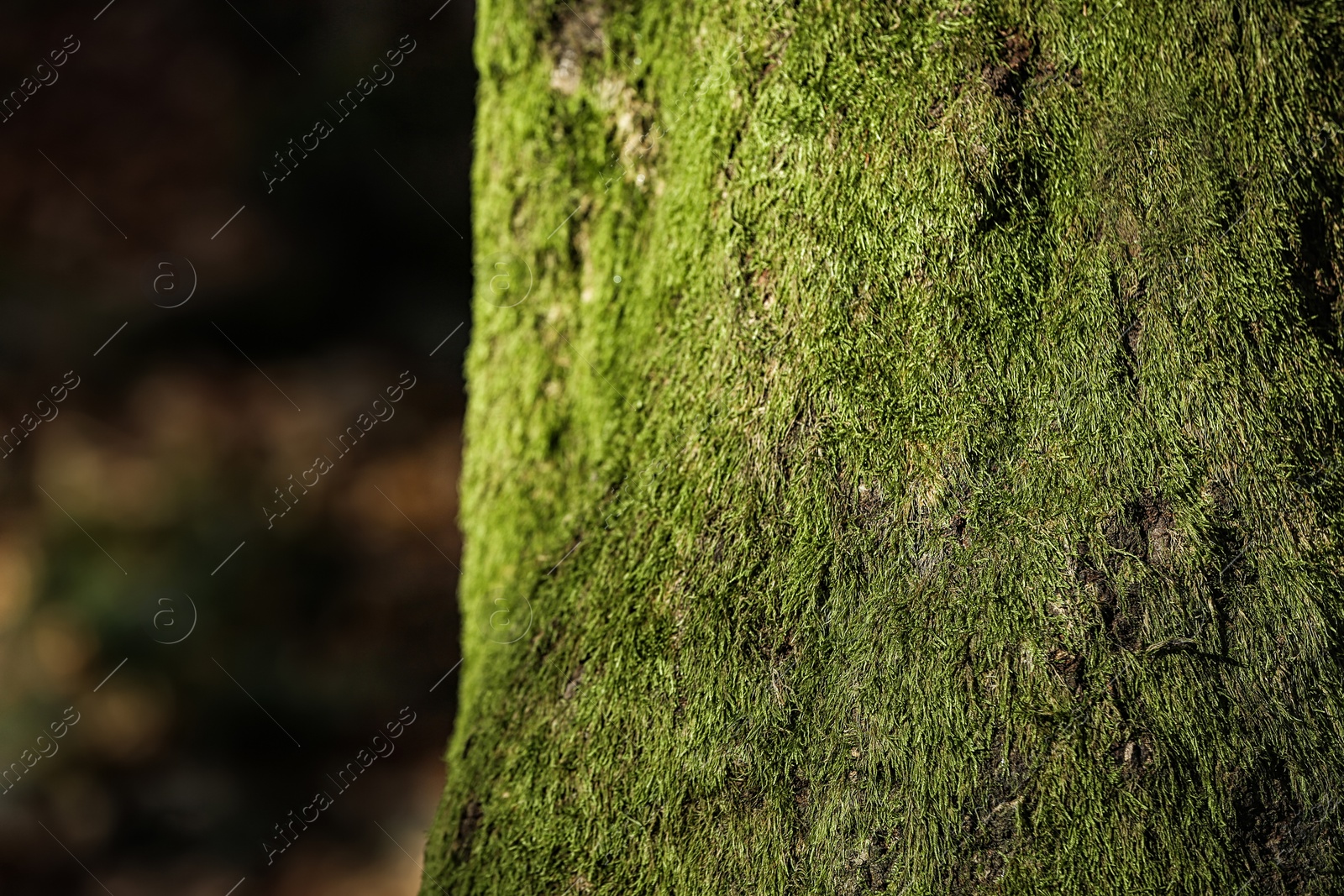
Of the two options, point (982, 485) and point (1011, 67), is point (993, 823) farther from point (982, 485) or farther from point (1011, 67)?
point (1011, 67)

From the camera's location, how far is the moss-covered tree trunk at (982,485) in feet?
2.60

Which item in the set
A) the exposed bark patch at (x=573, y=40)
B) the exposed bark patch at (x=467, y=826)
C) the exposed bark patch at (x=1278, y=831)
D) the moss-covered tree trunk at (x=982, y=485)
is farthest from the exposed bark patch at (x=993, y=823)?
the exposed bark patch at (x=573, y=40)

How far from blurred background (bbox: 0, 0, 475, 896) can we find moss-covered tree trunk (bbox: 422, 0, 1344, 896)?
9.67ft

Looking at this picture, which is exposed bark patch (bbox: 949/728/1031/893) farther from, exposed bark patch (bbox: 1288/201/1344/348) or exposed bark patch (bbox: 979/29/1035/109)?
exposed bark patch (bbox: 979/29/1035/109)

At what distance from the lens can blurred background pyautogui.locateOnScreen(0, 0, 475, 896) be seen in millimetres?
3461

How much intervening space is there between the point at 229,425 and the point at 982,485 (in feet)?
12.7

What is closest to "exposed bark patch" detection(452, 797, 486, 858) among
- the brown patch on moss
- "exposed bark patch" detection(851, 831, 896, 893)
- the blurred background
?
"exposed bark patch" detection(851, 831, 896, 893)

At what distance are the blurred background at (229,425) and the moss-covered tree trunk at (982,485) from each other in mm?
2948

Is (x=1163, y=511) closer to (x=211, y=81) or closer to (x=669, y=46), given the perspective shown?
(x=669, y=46)

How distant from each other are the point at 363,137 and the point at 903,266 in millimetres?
3586

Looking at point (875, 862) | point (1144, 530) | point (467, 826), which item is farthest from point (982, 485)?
point (467, 826)

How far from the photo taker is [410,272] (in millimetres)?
3980

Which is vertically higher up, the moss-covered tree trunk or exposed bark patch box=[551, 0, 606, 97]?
exposed bark patch box=[551, 0, 606, 97]

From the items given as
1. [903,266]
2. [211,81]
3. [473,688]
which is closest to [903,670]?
[903,266]
